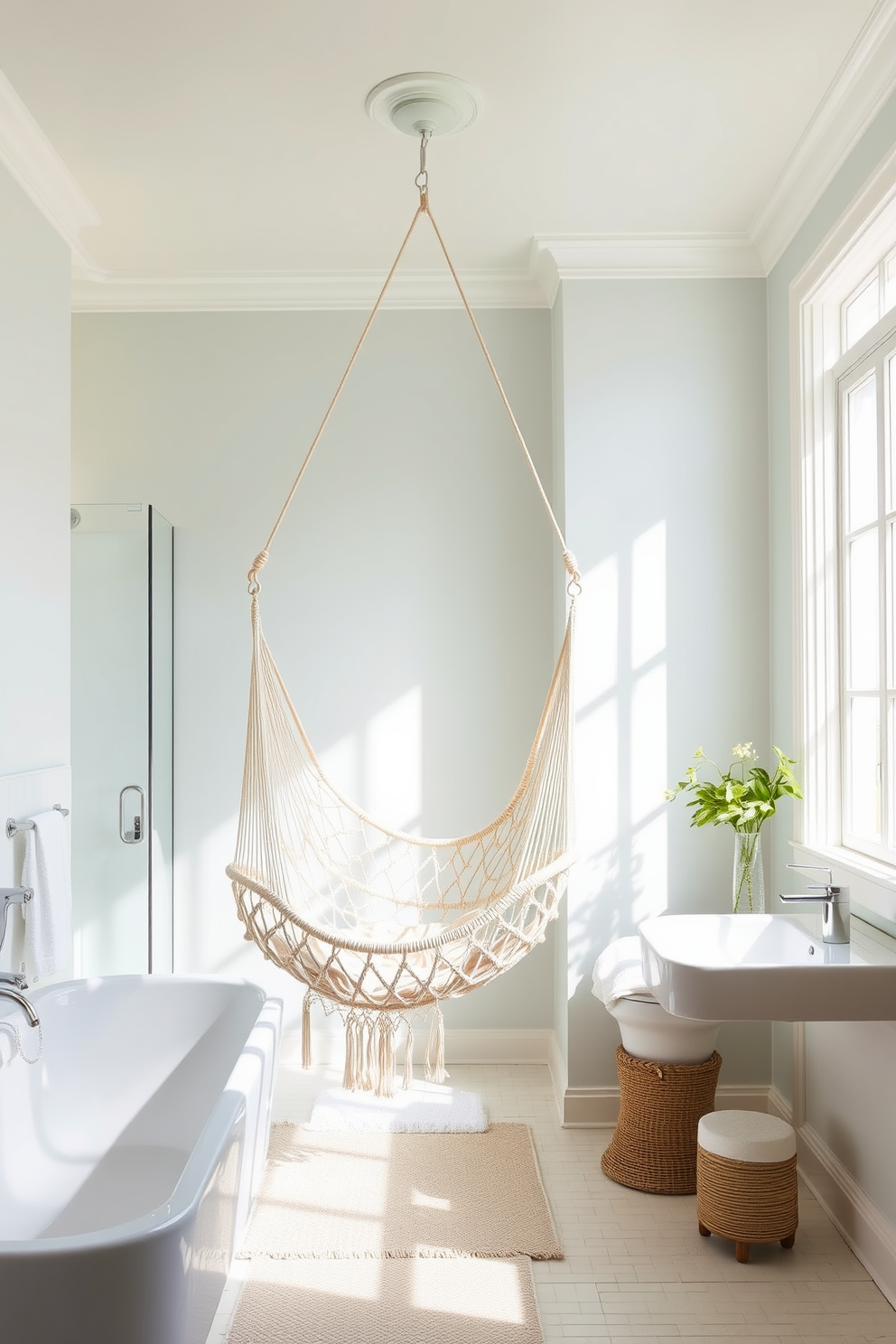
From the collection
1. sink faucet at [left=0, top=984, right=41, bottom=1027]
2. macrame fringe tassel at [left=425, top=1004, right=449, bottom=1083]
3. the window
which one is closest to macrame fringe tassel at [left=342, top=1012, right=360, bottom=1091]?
macrame fringe tassel at [left=425, top=1004, right=449, bottom=1083]

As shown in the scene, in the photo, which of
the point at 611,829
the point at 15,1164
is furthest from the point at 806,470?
the point at 15,1164

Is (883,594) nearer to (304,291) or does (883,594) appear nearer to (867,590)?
(867,590)

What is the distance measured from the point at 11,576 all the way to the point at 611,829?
5.67 feet

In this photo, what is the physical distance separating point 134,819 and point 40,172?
1.77m

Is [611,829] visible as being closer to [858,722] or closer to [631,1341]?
[858,722]

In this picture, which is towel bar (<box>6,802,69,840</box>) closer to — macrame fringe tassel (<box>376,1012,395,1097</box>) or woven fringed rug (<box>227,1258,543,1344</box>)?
macrame fringe tassel (<box>376,1012,395,1097</box>)

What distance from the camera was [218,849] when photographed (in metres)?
3.33

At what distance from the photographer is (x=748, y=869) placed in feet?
8.76

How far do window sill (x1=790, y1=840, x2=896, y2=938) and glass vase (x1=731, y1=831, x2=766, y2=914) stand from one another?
137 millimetres

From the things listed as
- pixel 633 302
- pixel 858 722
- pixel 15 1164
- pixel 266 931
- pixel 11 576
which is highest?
pixel 633 302

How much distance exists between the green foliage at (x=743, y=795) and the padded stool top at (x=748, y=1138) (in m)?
0.70

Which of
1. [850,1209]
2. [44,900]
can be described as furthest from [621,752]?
[44,900]

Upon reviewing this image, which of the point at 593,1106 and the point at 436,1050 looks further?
the point at 593,1106

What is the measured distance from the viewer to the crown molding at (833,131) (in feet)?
6.77
